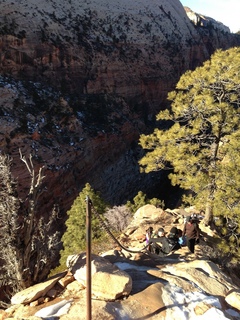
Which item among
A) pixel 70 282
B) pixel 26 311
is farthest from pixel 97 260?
pixel 26 311

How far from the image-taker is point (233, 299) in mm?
7164

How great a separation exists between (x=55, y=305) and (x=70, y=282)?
985 mm

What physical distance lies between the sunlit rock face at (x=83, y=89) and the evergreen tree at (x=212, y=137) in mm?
14733

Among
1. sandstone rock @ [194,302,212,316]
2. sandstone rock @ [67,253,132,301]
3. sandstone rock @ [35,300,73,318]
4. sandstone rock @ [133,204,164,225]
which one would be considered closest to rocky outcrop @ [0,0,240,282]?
sandstone rock @ [133,204,164,225]

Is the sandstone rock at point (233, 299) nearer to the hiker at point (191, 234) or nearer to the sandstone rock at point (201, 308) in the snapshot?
the sandstone rock at point (201, 308)

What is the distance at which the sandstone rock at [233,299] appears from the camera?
7105mm

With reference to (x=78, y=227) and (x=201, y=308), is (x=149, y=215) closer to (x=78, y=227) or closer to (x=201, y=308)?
(x=78, y=227)

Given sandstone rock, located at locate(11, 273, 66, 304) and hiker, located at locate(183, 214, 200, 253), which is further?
hiker, located at locate(183, 214, 200, 253)

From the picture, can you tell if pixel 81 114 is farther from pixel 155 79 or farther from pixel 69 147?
pixel 155 79

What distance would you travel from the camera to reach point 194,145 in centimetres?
1109

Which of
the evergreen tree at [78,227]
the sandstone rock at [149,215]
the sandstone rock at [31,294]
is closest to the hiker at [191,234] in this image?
the sandstone rock at [149,215]

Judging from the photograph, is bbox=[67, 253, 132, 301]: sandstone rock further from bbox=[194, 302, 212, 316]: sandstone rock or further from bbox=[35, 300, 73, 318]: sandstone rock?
bbox=[194, 302, 212, 316]: sandstone rock

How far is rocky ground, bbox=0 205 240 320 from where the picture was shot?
614 cm

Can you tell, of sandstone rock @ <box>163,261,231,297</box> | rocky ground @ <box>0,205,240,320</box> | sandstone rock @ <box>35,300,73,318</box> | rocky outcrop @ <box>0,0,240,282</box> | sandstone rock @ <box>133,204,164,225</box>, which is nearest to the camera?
sandstone rock @ <box>35,300,73,318</box>
